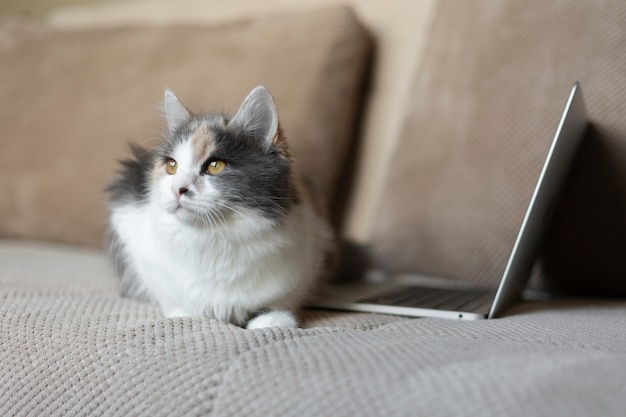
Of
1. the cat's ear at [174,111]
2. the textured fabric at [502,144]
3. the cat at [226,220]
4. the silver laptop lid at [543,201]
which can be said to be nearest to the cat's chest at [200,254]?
the cat at [226,220]

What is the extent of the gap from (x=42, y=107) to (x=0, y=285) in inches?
33.3

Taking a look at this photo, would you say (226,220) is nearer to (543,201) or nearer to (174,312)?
(174,312)

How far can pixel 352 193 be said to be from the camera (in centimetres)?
183

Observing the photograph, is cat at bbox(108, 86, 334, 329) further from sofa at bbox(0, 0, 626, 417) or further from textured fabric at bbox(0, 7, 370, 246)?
textured fabric at bbox(0, 7, 370, 246)

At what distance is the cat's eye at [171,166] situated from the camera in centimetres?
105

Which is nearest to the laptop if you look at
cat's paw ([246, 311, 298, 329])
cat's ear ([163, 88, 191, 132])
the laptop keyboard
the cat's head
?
the laptop keyboard

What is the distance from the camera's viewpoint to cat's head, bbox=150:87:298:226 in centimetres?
99

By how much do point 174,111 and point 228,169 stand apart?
0.63ft

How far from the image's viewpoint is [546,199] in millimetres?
1159

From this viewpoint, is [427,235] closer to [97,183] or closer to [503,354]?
[503,354]

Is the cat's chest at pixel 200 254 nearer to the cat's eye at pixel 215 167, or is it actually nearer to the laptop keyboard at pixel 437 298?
the cat's eye at pixel 215 167

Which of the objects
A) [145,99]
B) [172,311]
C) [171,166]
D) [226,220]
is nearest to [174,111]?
[171,166]

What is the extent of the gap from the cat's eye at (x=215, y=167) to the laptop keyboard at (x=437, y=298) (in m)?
0.38

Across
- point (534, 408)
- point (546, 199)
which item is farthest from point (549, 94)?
point (534, 408)
